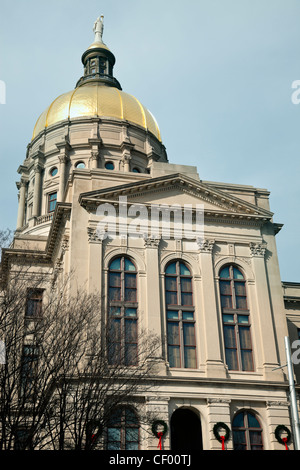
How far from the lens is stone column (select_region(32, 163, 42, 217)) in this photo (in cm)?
6287

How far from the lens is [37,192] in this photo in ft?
211

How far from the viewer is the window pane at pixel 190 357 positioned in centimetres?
3719

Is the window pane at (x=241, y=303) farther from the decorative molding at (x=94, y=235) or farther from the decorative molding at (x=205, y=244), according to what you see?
the decorative molding at (x=94, y=235)

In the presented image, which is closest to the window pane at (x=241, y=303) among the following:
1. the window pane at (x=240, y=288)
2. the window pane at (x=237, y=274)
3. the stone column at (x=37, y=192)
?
the window pane at (x=240, y=288)

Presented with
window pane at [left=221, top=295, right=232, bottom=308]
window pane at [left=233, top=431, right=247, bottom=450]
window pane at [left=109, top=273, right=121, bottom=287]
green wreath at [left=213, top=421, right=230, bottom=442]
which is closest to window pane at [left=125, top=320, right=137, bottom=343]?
window pane at [left=109, top=273, right=121, bottom=287]

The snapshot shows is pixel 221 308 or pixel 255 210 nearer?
pixel 221 308

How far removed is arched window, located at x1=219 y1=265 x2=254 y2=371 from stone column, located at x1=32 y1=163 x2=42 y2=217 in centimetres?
2755

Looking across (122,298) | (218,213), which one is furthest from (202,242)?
(122,298)

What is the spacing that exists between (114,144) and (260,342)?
32987mm

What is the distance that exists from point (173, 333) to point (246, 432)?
22.7ft

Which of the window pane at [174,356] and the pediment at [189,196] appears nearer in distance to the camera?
the window pane at [174,356]

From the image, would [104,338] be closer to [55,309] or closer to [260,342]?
[55,309]

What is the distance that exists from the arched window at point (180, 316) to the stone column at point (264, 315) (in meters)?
4.24
